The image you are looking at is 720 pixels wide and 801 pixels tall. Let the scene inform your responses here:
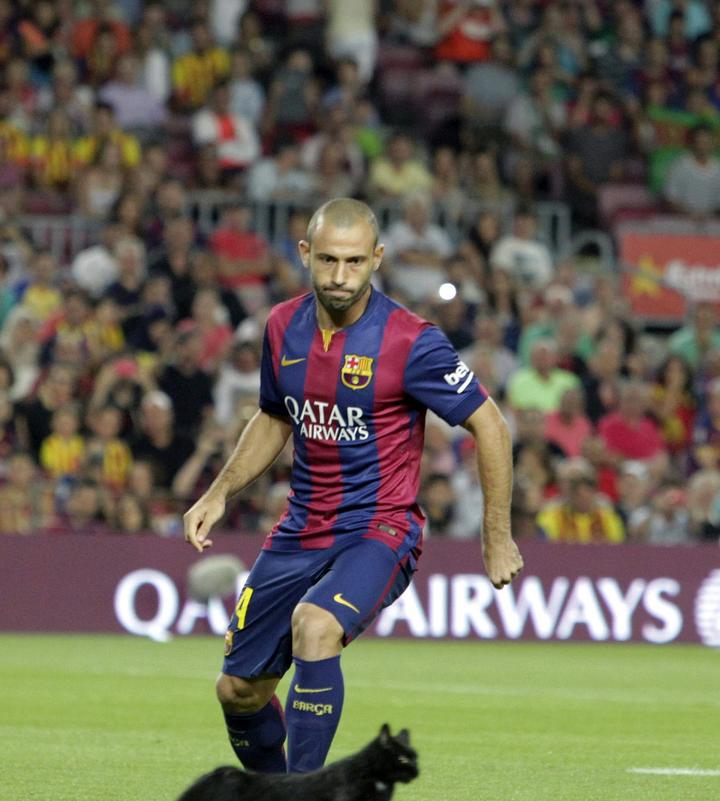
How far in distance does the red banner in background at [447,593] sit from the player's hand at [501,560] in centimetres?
886

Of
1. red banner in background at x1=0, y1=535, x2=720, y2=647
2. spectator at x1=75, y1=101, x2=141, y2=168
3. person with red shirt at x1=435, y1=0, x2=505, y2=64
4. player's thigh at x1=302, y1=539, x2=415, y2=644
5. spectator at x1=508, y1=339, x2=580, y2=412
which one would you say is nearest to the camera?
player's thigh at x1=302, y1=539, x2=415, y2=644

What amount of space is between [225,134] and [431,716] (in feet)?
34.4

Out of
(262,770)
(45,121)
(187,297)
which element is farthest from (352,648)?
(262,770)

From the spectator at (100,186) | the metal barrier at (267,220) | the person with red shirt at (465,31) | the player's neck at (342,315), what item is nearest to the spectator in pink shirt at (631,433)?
the metal barrier at (267,220)

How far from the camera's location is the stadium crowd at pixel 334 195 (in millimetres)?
16469

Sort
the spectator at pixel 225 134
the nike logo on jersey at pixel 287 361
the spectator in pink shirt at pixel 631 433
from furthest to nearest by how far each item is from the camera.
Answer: the spectator at pixel 225 134, the spectator in pink shirt at pixel 631 433, the nike logo on jersey at pixel 287 361

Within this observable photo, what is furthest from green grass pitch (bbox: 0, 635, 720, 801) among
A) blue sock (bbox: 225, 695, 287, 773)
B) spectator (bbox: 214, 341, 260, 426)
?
spectator (bbox: 214, 341, 260, 426)

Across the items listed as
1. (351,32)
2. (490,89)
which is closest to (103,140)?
(351,32)

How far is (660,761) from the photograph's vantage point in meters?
8.87

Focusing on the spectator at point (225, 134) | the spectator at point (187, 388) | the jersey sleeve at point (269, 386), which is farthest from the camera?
the spectator at point (225, 134)

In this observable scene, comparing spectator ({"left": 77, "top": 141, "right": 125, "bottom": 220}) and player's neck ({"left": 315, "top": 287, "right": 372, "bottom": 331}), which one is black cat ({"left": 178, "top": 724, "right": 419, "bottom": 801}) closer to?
player's neck ({"left": 315, "top": 287, "right": 372, "bottom": 331})

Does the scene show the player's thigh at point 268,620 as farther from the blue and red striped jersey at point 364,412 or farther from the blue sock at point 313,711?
the blue sock at point 313,711

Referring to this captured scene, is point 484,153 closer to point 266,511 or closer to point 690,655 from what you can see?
point 266,511

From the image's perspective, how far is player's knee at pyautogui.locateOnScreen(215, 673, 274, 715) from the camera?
671 centimetres
